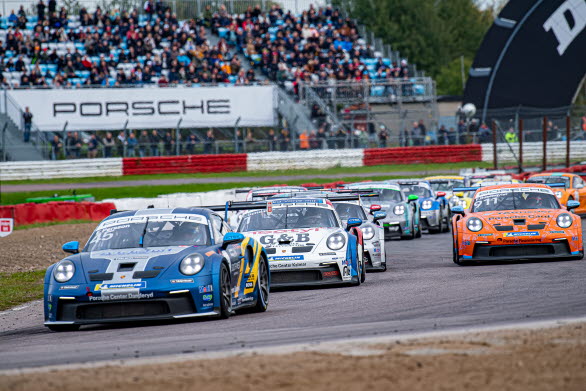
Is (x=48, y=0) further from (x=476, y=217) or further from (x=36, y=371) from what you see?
(x=36, y=371)

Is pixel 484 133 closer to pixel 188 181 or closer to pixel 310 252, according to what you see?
pixel 188 181

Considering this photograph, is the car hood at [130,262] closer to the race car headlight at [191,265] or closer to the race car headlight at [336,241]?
the race car headlight at [191,265]

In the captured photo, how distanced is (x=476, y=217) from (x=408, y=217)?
7652mm

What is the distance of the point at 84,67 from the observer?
44.1 m

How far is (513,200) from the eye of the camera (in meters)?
16.6

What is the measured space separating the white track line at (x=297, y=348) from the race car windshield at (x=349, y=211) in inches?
356

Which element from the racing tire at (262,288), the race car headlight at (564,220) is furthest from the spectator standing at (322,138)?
the racing tire at (262,288)

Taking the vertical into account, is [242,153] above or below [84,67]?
Result: below

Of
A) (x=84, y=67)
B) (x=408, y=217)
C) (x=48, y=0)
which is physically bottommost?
(x=408, y=217)

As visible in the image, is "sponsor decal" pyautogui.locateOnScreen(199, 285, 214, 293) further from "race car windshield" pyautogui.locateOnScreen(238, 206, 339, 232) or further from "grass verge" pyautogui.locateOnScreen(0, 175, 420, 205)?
"grass verge" pyautogui.locateOnScreen(0, 175, 420, 205)

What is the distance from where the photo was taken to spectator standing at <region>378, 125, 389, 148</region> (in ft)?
142

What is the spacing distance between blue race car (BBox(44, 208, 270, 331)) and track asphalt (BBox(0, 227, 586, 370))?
0.53 feet

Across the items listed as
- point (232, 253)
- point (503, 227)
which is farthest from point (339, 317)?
point (503, 227)

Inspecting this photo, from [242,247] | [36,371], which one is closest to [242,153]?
[242,247]
